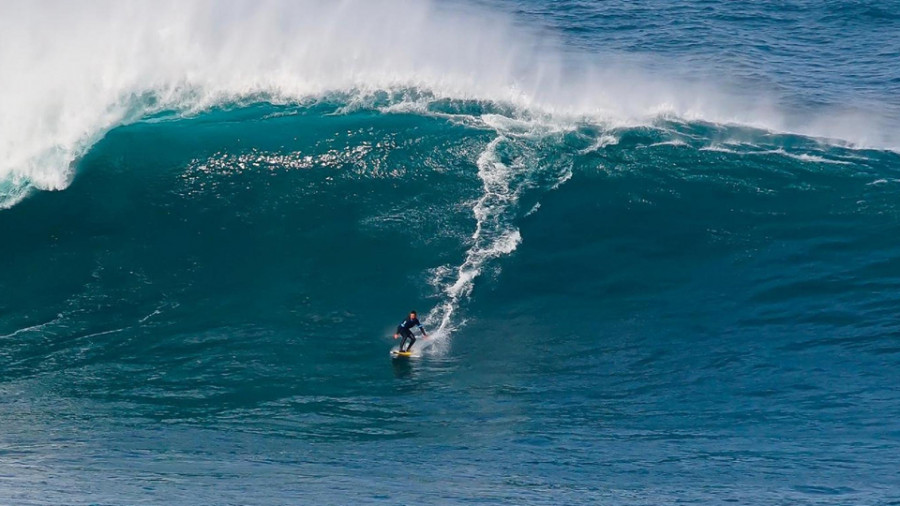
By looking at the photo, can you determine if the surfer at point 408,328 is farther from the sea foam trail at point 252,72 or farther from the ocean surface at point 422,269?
the sea foam trail at point 252,72

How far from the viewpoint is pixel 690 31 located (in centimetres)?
4934

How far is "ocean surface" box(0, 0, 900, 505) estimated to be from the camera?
21.6 m

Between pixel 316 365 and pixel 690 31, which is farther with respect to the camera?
pixel 690 31

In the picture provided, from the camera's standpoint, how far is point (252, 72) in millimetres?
35969

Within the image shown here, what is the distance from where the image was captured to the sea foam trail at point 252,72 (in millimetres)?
31703

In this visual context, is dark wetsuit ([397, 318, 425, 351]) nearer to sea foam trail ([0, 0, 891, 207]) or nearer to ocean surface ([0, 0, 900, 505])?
ocean surface ([0, 0, 900, 505])

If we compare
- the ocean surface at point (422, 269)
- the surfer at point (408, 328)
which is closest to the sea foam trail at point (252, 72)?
the ocean surface at point (422, 269)

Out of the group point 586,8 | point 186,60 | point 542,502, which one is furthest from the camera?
Result: point 586,8

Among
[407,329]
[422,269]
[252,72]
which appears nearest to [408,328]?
[407,329]

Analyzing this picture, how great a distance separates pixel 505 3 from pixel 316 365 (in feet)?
114

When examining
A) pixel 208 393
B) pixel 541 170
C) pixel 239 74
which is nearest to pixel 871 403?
pixel 541 170

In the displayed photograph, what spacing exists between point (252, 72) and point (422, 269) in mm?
12413

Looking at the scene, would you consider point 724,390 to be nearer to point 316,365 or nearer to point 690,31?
point 316,365

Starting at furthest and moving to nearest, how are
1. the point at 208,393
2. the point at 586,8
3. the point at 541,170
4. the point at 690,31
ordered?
1. the point at 586,8
2. the point at 690,31
3. the point at 541,170
4. the point at 208,393
